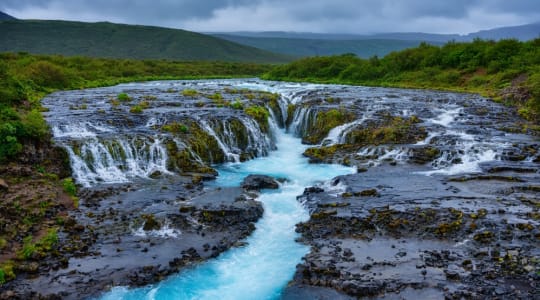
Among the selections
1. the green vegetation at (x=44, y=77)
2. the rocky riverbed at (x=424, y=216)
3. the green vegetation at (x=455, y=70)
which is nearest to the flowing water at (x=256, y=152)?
the rocky riverbed at (x=424, y=216)

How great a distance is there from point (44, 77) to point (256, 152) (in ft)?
98.2

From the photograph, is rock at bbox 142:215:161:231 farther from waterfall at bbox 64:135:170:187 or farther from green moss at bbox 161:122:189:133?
green moss at bbox 161:122:189:133

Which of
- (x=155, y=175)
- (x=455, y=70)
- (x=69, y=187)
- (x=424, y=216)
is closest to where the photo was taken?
(x=424, y=216)

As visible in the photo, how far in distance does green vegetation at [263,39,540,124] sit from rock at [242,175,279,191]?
2057 cm

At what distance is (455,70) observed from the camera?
2143 inches

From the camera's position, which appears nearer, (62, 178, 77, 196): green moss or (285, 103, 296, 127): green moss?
(62, 178, 77, 196): green moss

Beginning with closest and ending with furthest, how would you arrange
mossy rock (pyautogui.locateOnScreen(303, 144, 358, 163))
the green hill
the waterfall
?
the waterfall, mossy rock (pyautogui.locateOnScreen(303, 144, 358, 163)), the green hill

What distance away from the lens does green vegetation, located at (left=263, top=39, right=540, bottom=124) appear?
38.3m

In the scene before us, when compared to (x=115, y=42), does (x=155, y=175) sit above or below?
below

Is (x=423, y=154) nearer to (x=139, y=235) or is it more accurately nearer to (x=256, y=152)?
(x=256, y=152)

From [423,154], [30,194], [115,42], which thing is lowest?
[30,194]

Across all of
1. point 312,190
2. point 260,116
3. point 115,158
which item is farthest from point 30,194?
point 260,116

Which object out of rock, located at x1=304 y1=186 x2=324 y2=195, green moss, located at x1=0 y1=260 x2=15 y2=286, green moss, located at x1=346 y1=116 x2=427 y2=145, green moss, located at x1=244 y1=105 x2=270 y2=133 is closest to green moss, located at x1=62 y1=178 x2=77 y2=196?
green moss, located at x1=0 y1=260 x2=15 y2=286

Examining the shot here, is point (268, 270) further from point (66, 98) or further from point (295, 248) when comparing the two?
point (66, 98)
